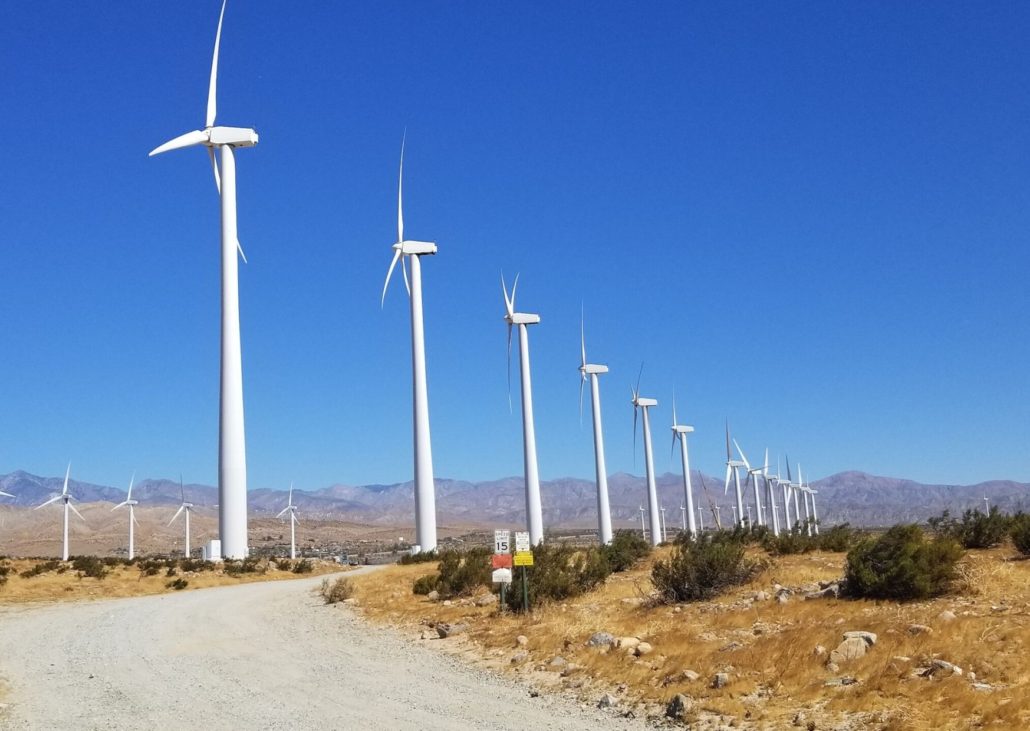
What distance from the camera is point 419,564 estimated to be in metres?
52.7

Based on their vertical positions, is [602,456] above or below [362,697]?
above

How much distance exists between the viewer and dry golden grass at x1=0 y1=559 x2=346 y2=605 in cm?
4059

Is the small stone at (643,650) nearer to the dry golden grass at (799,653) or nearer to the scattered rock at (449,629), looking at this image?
the dry golden grass at (799,653)

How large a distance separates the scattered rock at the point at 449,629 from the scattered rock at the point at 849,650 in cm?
1026

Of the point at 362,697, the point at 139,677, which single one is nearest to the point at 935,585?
the point at 362,697

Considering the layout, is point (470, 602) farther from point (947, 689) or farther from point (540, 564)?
point (947, 689)

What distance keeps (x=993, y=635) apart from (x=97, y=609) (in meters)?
30.0

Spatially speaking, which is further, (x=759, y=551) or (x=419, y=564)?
(x=419, y=564)

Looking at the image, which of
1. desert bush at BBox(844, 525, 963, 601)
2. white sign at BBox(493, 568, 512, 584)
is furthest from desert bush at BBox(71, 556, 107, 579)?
desert bush at BBox(844, 525, 963, 601)

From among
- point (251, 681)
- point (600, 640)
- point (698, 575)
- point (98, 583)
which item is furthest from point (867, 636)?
point (98, 583)

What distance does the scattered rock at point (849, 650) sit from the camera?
13.8 metres

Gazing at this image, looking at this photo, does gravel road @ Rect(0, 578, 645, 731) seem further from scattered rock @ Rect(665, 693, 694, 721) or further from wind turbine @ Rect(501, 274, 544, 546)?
wind turbine @ Rect(501, 274, 544, 546)

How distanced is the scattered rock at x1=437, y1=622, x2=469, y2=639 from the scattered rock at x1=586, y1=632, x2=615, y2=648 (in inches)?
203

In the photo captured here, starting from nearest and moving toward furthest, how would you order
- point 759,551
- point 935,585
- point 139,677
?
point 139,677
point 935,585
point 759,551
